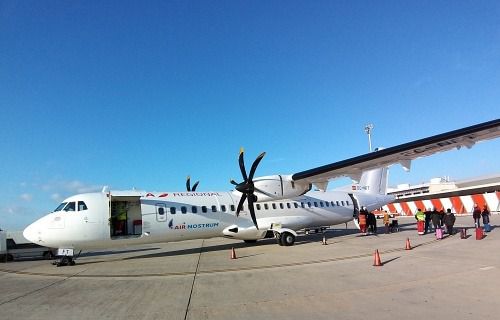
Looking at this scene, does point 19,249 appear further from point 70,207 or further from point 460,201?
point 460,201

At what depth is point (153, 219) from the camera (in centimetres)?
1717

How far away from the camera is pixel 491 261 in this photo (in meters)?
10.5

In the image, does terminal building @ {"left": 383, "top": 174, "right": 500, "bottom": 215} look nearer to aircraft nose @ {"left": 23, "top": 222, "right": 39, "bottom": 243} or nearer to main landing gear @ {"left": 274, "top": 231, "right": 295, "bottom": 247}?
main landing gear @ {"left": 274, "top": 231, "right": 295, "bottom": 247}

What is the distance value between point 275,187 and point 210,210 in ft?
12.2

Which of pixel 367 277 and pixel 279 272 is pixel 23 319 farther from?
pixel 367 277

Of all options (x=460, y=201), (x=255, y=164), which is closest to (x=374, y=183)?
(x=255, y=164)

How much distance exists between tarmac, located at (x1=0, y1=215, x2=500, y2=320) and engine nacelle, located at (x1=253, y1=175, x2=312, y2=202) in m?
5.98

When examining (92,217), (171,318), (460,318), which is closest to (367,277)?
(460,318)

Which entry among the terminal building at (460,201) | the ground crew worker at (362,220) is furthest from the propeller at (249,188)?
the terminal building at (460,201)

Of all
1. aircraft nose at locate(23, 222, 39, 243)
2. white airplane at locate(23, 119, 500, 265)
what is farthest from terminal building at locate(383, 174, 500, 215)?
aircraft nose at locate(23, 222, 39, 243)

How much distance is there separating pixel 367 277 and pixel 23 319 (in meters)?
7.74

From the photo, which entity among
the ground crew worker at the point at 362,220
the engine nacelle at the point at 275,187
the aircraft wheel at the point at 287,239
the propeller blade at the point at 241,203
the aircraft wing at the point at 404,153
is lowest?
the aircraft wheel at the point at 287,239

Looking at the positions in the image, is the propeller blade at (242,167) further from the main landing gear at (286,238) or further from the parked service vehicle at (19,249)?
the parked service vehicle at (19,249)

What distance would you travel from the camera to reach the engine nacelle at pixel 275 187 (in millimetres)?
19156
